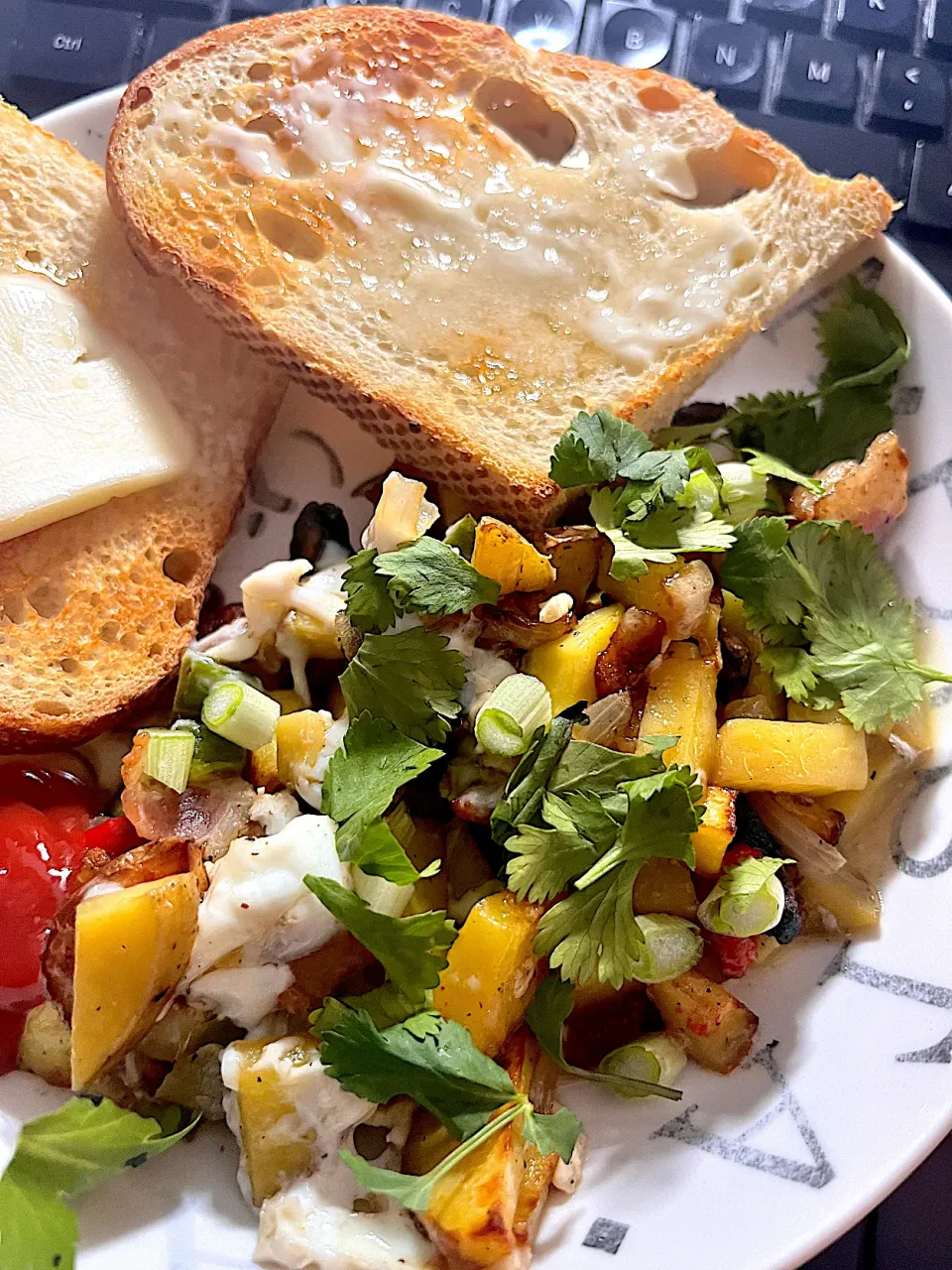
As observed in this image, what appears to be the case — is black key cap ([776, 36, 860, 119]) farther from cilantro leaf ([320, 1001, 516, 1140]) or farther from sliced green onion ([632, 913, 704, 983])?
cilantro leaf ([320, 1001, 516, 1140])

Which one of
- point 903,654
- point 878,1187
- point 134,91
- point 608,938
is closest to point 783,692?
point 903,654

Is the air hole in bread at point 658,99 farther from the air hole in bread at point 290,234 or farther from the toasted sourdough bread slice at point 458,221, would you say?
the air hole in bread at point 290,234

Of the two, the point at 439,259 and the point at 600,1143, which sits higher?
the point at 439,259

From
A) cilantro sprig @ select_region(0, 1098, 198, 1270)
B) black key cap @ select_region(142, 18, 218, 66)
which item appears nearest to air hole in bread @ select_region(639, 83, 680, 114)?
black key cap @ select_region(142, 18, 218, 66)

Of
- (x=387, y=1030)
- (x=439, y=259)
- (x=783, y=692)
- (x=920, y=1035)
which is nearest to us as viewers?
(x=387, y=1030)

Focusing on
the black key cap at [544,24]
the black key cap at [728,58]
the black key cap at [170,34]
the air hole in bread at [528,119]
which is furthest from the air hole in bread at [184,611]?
the black key cap at [728,58]

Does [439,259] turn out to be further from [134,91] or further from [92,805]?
[92,805]

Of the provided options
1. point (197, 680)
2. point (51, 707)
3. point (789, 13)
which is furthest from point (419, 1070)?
point (789, 13)
